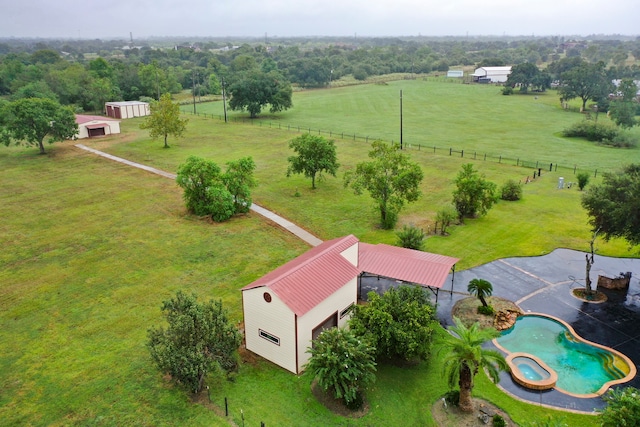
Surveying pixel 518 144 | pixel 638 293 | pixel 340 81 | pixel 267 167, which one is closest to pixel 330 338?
pixel 638 293

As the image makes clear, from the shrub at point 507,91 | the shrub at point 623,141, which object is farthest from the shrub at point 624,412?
the shrub at point 507,91

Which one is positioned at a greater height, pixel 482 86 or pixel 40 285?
pixel 482 86

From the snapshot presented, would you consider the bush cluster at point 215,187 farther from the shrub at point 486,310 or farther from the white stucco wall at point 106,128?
the white stucco wall at point 106,128

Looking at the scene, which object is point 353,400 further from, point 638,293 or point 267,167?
point 267,167

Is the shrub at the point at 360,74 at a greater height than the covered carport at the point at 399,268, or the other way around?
the shrub at the point at 360,74

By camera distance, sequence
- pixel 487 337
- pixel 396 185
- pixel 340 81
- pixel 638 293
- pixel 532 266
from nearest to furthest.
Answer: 1. pixel 487 337
2. pixel 638 293
3. pixel 532 266
4. pixel 396 185
5. pixel 340 81

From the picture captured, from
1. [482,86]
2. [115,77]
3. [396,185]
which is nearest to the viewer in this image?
[396,185]

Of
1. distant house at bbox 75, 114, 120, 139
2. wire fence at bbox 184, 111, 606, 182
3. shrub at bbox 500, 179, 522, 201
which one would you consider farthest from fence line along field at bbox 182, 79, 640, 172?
distant house at bbox 75, 114, 120, 139

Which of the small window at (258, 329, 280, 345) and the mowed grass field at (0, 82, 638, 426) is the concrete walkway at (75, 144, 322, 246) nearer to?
the mowed grass field at (0, 82, 638, 426)
